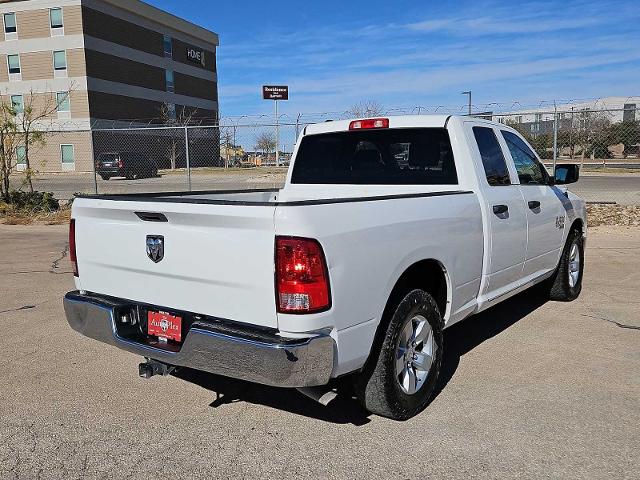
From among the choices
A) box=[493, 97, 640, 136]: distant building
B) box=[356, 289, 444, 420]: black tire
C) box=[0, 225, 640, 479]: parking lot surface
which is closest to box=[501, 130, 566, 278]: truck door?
box=[0, 225, 640, 479]: parking lot surface

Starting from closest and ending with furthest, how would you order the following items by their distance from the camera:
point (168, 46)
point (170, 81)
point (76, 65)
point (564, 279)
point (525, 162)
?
point (525, 162) → point (564, 279) → point (76, 65) → point (168, 46) → point (170, 81)

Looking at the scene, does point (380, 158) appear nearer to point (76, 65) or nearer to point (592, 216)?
point (592, 216)

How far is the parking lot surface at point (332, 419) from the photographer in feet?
10.2

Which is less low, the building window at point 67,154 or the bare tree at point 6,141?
the building window at point 67,154

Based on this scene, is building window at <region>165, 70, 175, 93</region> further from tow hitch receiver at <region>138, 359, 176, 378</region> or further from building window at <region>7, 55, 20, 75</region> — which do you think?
tow hitch receiver at <region>138, 359, 176, 378</region>

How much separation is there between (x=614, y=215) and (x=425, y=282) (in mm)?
10283

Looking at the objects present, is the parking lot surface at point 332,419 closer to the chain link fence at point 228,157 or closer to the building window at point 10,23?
the chain link fence at point 228,157

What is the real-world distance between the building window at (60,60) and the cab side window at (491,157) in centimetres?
4539

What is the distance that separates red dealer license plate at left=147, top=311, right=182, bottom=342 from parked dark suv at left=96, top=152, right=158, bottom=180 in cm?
2712

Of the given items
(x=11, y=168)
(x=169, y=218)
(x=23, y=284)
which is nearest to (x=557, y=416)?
(x=169, y=218)

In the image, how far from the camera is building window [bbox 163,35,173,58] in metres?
53.1

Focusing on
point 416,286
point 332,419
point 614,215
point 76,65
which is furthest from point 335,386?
point 76,65

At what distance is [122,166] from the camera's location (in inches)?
1186

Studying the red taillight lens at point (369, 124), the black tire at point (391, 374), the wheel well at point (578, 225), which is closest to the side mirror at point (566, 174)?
the wheel well at point (578, 225)
